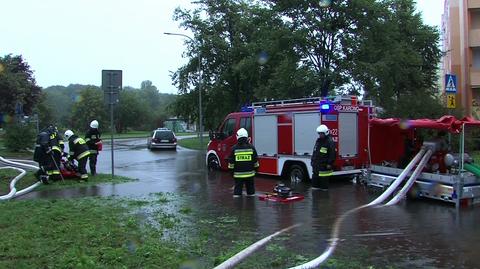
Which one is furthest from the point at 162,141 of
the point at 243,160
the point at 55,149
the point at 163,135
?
the point at 243,160

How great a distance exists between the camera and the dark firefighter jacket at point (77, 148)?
1483 centimetres

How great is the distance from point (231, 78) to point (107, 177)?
22.2 m

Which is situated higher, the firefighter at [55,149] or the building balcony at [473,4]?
the building balcony at [473,4]

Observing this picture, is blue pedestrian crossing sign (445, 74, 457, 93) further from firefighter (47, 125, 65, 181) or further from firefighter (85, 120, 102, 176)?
firefighter (85, 120, 102, 176)

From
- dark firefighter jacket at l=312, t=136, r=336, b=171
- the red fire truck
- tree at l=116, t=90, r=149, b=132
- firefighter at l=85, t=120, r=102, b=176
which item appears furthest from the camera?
tree at l=116, t=90, r=149, b=132

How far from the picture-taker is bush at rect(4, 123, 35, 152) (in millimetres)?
27422

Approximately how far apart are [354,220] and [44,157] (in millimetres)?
8990

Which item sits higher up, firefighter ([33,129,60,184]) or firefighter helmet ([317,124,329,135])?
firefighter helmet ([317,124,329,135])

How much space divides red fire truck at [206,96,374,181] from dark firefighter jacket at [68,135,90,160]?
15.9 feet

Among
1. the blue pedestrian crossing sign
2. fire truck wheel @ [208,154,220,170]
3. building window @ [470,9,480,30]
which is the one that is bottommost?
fire truck wheel @ [208,154,220,170]

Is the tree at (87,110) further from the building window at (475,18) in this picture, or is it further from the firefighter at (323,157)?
the firefighter at (323,157)

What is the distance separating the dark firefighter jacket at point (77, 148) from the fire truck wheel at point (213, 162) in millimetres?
4632

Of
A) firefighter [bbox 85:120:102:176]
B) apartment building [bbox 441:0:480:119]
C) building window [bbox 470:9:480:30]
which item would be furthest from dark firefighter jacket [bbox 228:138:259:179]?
building window [bbox 470:9:480:30]

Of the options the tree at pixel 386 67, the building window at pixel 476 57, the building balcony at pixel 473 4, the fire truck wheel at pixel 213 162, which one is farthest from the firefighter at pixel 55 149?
the building balcony at pixel 473 4
